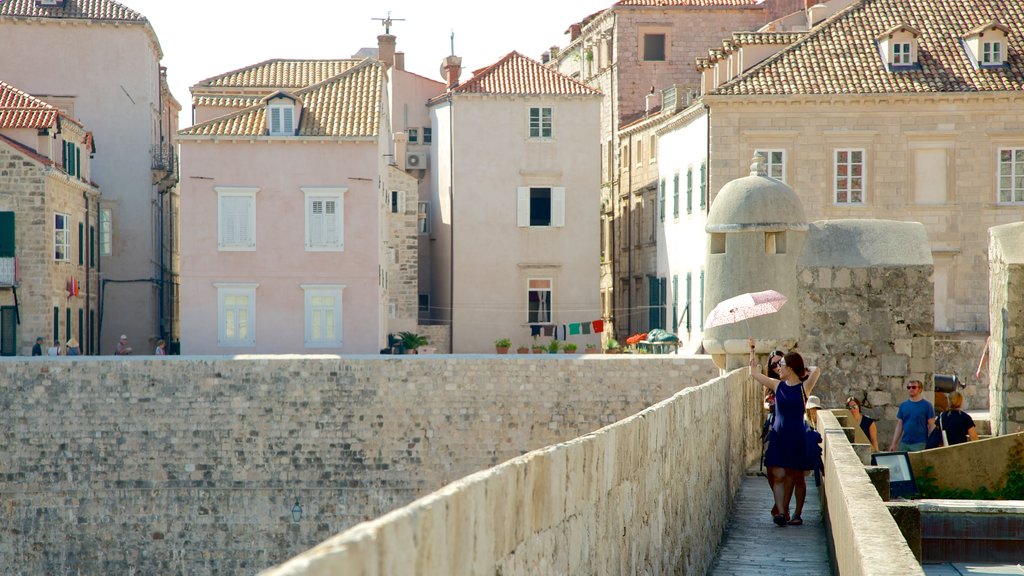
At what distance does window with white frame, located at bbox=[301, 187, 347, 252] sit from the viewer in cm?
3472

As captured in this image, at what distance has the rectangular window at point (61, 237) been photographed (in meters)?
34.8

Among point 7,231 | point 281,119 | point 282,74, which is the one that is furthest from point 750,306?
point 282,74

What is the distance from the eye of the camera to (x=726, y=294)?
18766mm

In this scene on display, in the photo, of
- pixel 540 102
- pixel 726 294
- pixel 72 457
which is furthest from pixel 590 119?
pixel 726 294

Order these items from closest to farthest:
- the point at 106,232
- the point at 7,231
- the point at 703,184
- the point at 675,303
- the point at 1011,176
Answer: the point at 1011,176, the point at 7,231, the point at 703,184, the point at 675,303, the point at 106,232

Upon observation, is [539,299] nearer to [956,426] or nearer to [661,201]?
[661,201]

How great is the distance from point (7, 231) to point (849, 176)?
749 inches

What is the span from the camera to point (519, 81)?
133ft

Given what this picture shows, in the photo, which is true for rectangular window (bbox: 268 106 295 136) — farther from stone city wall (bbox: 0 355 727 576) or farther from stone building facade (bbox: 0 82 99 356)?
stone city wall (bbox: 0 355 727 576)

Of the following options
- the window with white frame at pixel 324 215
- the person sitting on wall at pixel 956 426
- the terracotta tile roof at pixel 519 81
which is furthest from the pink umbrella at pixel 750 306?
the terracotta tile roof at pixel 519 81

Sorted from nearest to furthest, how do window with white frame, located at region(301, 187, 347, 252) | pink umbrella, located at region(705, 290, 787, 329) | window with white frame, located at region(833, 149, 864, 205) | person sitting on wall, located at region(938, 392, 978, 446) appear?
person sitting on wall, located at region(938, 392, 978, 446)
pink umbrella, located at region(705, 290, 787, 329)
window with white frame, located at region(833, 149, 864, 205)
window with white frame, located at region(301, 187, 347, 252)

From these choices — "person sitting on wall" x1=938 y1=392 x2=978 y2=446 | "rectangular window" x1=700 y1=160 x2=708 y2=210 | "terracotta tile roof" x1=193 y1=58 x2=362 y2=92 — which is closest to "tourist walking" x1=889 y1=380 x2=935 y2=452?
"person sitting on wall" x1=938 y1=392 x2=978 y2=446

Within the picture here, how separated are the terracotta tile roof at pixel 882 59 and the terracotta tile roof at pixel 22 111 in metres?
15.9

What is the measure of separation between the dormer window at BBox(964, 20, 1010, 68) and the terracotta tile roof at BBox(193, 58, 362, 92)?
56.2 ft
